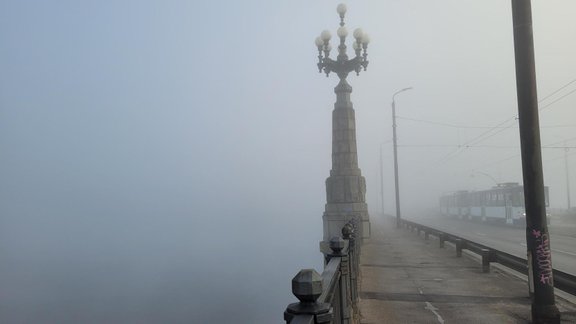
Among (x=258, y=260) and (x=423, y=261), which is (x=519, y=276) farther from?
(x=258, y=260)

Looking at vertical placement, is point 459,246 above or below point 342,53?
below

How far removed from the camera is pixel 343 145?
22250 millimetres

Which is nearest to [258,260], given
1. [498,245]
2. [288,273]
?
[288,273]

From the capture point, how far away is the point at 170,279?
67.5 m

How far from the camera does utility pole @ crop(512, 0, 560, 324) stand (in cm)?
651

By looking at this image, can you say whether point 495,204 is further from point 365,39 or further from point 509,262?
point 509,262

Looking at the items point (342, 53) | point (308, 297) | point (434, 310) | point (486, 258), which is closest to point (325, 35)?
point (342, 53)

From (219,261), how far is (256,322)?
5095cm

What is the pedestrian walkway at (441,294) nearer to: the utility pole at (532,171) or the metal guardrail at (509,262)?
the metal guardrail at (509,262)

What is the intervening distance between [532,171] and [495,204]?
37.0 m

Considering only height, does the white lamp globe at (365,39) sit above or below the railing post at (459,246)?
above

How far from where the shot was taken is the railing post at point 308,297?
2.67m

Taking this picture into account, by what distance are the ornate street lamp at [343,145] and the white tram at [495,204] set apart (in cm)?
1778

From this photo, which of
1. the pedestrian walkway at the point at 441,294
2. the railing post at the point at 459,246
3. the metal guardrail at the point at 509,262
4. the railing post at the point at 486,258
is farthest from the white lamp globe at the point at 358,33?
the railing post at the point at 486,258
